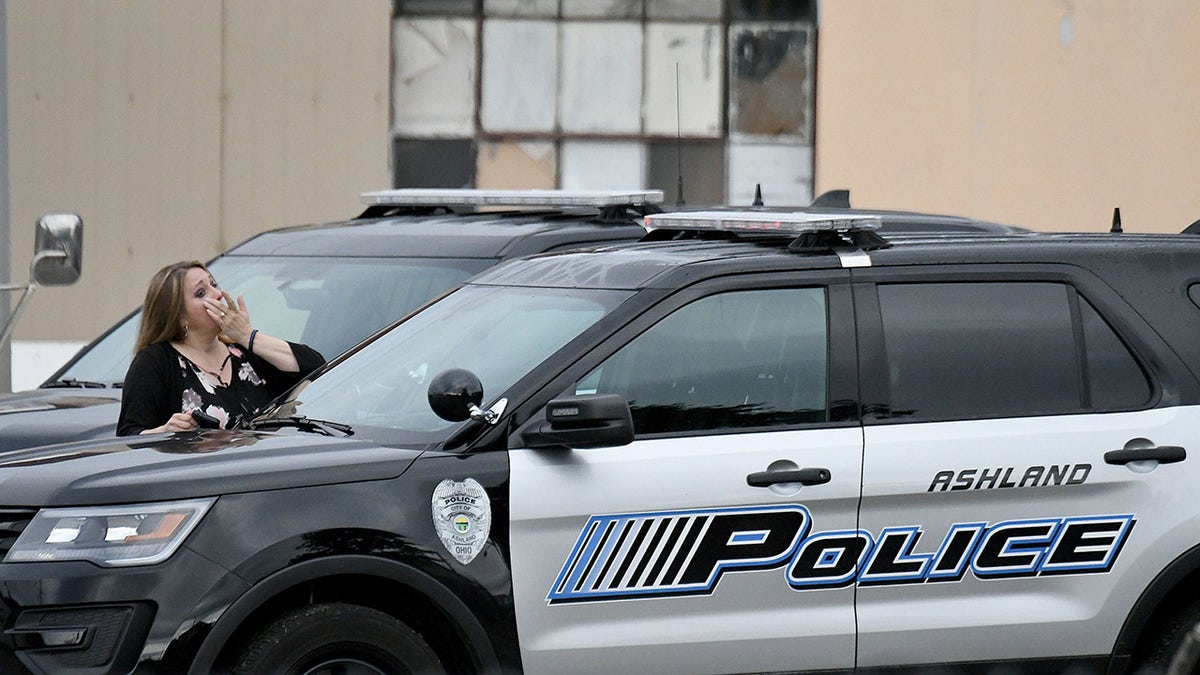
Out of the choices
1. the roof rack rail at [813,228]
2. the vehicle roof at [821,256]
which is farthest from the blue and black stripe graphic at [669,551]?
the roof rack rail at [813,228]

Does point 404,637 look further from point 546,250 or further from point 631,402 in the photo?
point 546,250

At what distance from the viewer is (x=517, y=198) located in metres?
8.40

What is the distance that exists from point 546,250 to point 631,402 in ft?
8.88

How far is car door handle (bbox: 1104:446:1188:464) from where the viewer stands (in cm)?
520

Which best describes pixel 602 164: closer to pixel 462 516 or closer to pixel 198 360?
pixel 198 360

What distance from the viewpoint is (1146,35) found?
54.1ft

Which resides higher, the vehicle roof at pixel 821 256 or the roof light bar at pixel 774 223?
the roof light bar at pixel 774 223

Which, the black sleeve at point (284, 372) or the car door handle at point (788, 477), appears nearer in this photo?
the car door handle at point (788, 477)

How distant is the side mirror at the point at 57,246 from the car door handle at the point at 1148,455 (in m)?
4.61

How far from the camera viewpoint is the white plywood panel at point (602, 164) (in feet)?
53.7

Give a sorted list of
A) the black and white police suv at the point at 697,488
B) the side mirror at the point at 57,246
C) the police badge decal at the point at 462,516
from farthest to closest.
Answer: the side mirror at the point at 57,246
the police badge decal at the point at 462,516
the black and white police suv at the point at 697,488

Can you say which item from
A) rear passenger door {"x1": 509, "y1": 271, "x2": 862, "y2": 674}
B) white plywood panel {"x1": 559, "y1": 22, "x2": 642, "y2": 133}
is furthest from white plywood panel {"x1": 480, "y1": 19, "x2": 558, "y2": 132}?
rear passenger door {"x1": 509, "y1": 271, "x2": 862, "y2": 674}

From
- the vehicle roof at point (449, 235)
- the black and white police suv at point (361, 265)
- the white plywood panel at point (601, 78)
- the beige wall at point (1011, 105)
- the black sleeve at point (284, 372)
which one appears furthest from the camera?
the beige wall at point (1011, 105)

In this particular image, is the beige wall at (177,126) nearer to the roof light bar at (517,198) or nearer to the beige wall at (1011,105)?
the beige wall at (1011,105)
